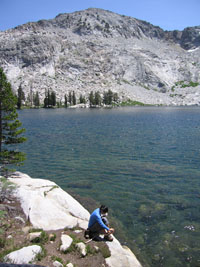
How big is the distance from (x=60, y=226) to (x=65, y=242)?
1.64 meters

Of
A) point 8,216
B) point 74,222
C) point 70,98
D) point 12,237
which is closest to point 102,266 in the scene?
point 74,222

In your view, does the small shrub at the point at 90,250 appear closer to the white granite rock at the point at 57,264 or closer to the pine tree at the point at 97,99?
the white granite rock at the point at 57,264

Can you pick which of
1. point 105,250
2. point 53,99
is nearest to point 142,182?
point 105,250

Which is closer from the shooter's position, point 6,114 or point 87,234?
point 87,234

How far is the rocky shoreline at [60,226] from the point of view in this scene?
9656 millimetres

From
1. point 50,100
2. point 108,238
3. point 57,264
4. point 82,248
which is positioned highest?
point 50,100

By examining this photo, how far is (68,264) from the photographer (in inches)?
351

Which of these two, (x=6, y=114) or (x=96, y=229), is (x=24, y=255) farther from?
(x=6, y=114)

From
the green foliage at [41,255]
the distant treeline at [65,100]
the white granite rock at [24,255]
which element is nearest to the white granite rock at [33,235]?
the white granite rock at [24,255]

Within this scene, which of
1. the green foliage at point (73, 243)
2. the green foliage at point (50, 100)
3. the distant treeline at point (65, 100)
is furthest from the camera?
the distant treeline at point (65, 100)

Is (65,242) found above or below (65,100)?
below

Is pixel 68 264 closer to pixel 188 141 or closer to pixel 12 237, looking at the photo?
pixel 12 237

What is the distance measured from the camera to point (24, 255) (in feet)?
29.0

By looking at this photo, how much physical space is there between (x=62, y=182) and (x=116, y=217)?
8263mm
